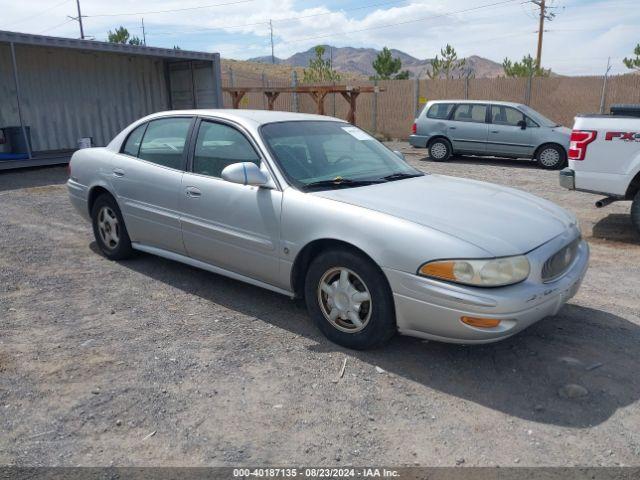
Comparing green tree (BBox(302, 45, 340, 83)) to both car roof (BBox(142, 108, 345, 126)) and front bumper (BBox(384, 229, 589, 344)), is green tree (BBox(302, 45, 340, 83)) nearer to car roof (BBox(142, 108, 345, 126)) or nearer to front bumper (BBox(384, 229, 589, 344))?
car roof (BBox(142, 108, 345, 126))

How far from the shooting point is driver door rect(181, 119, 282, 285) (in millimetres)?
3953

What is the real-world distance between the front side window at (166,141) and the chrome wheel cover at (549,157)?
34.6ft

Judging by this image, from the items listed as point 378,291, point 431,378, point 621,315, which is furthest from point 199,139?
point 621,315

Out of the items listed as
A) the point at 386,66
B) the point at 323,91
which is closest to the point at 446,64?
the point at 386,66

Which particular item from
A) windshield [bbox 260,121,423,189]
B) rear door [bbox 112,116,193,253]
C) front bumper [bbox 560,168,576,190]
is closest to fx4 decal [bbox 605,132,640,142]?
front bumper [bbox 560,168,576,190]

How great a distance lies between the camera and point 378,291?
3.36m

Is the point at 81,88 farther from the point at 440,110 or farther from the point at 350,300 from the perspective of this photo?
the point at 350,300

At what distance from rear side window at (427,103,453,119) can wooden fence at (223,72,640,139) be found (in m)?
6.75

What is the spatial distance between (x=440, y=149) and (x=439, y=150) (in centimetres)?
4

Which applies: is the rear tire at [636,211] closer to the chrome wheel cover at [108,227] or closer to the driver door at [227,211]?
the driver door at [227,211]

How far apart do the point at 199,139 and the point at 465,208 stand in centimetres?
227

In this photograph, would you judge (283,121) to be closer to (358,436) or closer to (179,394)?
(179,394)

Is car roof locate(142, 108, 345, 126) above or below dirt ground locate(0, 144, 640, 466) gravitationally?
above

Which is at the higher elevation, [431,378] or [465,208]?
[465,208]
